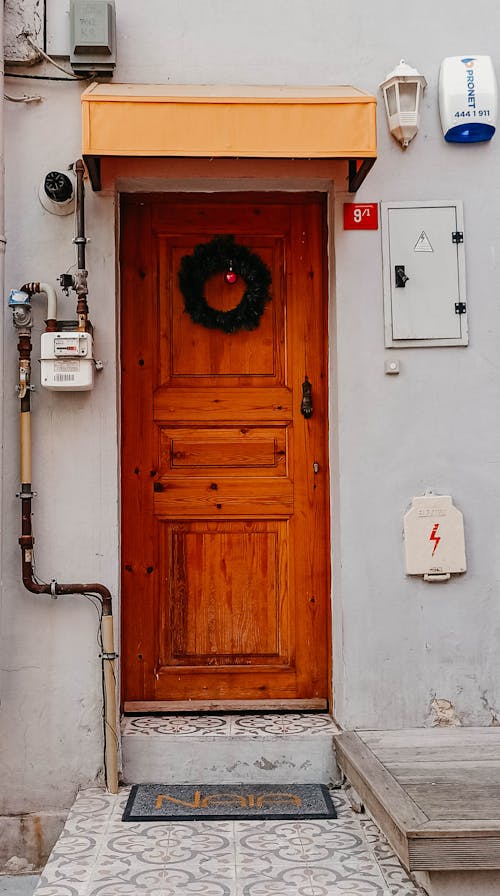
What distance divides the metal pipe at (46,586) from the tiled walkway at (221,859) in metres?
0.29

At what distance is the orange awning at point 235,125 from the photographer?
381cm

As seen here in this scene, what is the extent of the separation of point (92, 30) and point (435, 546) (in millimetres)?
2955

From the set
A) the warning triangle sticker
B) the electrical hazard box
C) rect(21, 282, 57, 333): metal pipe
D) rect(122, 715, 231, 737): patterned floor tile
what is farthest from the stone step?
the warning triangle sticker

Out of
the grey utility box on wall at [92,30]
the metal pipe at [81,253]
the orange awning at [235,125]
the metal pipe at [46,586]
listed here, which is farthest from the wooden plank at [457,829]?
the grey utility box on wall at [92,30]

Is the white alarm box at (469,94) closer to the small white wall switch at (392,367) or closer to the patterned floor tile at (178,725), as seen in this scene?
the small white wall switch at (392,367)

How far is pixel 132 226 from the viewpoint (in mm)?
4672

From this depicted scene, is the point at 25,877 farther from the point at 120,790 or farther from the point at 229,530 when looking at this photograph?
the point at 229,530

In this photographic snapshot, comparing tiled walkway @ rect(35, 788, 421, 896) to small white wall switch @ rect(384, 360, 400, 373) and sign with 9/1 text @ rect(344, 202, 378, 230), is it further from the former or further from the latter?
sign with 9/1 text @ rect(344, 202, 378, 230)

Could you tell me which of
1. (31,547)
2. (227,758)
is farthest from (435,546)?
(31,547)

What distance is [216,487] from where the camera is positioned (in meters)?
4.62

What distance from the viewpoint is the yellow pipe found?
4.09 meters

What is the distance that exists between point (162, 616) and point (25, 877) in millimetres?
1357

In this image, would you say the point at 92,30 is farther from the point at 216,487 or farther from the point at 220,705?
the point at 220,705

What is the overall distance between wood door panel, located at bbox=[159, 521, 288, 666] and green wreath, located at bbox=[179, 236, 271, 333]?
1065mm
